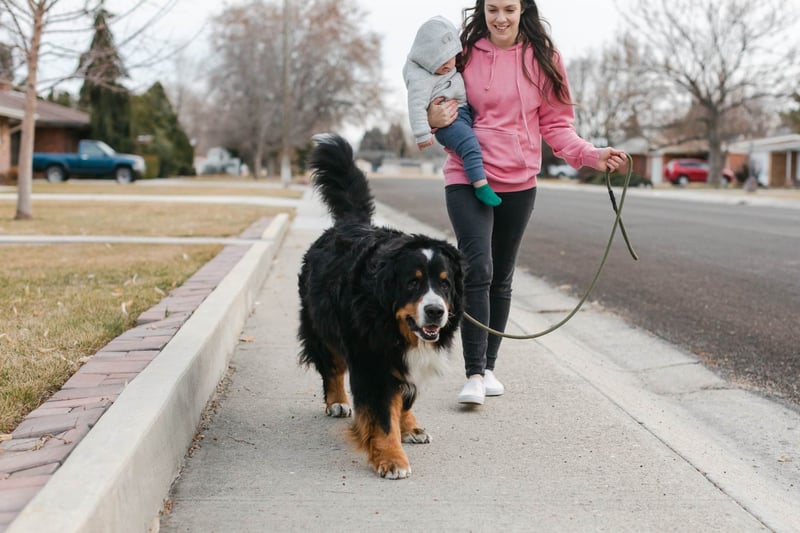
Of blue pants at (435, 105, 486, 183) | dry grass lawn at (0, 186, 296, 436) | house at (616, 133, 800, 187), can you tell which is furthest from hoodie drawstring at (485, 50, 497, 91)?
house at (616, 133, 800, 187)

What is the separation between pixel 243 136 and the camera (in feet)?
185

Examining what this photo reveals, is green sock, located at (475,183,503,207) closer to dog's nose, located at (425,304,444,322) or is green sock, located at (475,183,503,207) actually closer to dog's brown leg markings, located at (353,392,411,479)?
dog's nose, located at (425,304,444,322)

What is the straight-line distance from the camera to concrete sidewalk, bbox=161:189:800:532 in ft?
10.7

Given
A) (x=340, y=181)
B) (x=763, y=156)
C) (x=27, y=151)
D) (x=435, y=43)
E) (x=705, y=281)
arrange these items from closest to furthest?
(x=435, y=43) → (x=340, y=181) → (x=705, y=281) → (x=27, y=151) → (x=763, y=156)

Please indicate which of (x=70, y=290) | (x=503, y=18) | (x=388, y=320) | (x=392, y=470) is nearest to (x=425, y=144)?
(x=503, y=18)

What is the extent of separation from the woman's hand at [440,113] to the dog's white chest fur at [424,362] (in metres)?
1.30

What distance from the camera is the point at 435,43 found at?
4.52 m

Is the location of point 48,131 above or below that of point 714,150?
below

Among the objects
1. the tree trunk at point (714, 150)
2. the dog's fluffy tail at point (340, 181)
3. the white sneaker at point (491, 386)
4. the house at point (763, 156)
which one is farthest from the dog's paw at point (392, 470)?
the house at point (763, 156)

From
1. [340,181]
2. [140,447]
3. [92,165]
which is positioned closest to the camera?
[140,447]

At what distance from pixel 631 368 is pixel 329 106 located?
50.1 metres

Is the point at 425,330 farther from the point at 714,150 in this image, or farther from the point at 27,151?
the point at 714,150

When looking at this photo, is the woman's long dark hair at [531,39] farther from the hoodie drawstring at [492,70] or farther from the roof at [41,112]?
the roof at [41,112]

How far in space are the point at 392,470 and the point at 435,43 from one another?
218 cm
